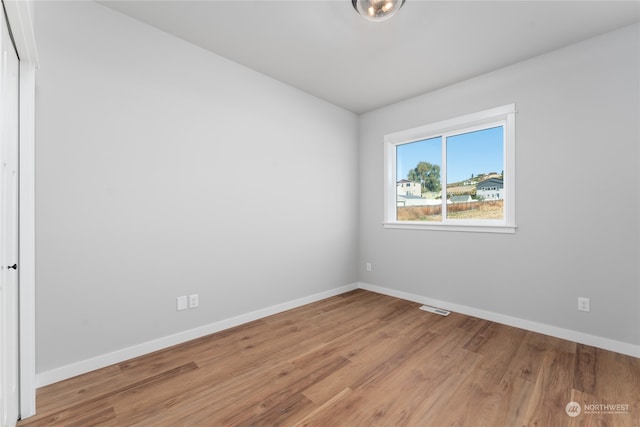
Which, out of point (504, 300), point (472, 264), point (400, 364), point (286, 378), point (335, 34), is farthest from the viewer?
point (472, 264)

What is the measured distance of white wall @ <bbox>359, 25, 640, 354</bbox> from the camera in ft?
7.46

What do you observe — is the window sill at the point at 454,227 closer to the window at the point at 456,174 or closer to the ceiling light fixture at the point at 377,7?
the window at the point at 456,174

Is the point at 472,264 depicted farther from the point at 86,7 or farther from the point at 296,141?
the point at 86,7

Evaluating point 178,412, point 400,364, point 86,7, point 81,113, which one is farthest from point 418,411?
point 86,7

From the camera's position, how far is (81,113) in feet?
6.54

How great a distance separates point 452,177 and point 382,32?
1.91m

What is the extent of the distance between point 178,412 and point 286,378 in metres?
0.67

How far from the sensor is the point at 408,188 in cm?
393

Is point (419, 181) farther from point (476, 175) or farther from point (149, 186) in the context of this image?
point (149, 186)

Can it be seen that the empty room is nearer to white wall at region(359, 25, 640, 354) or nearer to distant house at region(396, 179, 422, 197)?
white wall at region(359, 25, 640, 354)

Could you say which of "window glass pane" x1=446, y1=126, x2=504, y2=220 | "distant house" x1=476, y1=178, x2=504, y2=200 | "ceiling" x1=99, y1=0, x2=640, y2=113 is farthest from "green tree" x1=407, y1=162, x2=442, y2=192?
"ceiling" x1=99, y1=0, x2=640, y2=113

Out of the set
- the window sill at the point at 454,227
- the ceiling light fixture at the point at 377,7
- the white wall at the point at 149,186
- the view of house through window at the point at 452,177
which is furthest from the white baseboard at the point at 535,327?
the ceiling light fixture at the point at 377,7

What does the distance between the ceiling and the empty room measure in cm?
2

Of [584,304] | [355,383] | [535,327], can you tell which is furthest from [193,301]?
[584,304]
